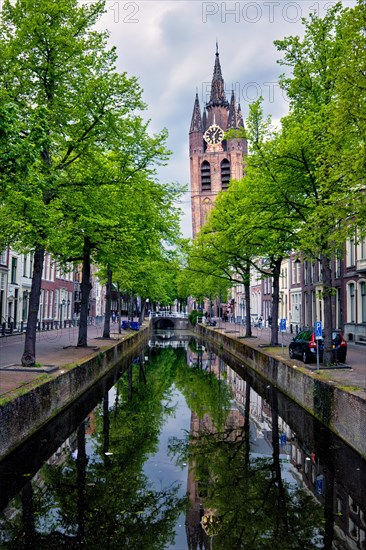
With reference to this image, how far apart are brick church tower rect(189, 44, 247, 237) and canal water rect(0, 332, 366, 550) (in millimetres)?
101838

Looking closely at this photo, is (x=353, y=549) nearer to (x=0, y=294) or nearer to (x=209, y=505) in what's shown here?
(x=209, y=505)

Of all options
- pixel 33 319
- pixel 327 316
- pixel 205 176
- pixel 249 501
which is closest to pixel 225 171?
pixel 205 176

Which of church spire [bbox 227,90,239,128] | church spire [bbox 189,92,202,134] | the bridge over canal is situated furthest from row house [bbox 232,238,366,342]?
church spire [bbox 189,92,202,134]

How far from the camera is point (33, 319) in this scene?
1627 centimetres

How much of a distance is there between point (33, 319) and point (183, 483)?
346 inches

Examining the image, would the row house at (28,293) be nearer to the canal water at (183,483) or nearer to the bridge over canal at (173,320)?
the canal water at (183,483)

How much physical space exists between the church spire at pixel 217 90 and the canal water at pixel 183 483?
11864cm

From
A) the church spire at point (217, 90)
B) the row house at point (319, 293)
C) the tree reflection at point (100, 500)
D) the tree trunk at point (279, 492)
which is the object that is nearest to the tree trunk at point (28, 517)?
the tree reflection at point (100, 500)

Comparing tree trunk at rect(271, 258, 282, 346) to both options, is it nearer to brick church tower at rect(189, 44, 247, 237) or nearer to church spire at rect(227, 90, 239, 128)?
brick church tower at rect(189, 44, 247, 237)

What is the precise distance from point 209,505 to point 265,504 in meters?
1.00

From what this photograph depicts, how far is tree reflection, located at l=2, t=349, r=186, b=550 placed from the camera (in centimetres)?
710

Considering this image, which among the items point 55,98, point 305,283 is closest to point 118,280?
point 305,283

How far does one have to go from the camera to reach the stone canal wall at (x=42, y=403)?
9867mm

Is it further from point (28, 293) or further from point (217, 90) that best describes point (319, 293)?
point (217, 90)
